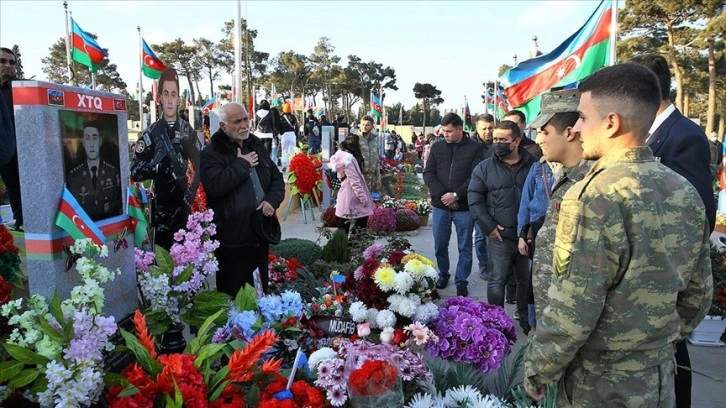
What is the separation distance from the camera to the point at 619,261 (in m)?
1.59

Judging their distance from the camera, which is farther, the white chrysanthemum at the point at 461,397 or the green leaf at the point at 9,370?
the white chrysanthemum at the point at 461,397

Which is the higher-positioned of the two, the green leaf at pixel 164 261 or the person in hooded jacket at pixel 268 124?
the person in hooded jacket at pixel 268 124

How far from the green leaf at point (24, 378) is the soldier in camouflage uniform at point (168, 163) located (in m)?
2.10

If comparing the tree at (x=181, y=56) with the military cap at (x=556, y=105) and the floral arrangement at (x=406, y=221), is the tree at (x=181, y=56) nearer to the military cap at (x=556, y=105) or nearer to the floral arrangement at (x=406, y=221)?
the floral arrangement at (x=406, y=221)

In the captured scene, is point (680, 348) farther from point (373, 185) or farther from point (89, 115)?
point (373, 185)

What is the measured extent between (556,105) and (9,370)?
8.98 feet

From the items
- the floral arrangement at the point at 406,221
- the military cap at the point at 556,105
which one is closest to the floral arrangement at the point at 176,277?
the military cap at the point at 556,105

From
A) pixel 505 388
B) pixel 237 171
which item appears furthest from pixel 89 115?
pixel 505 388

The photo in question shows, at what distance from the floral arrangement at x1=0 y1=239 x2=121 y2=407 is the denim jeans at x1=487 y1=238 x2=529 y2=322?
313 cm

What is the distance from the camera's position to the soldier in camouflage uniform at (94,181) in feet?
7.57

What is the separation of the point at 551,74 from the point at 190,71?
186 feet

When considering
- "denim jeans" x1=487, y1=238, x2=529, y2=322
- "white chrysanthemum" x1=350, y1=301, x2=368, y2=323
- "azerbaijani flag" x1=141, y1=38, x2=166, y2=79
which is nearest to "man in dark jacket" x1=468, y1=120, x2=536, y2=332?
"denim jeans" x1=487, y1=238, x2=529, y2=322

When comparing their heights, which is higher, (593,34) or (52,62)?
(52,62)

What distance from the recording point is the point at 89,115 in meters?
2.39
